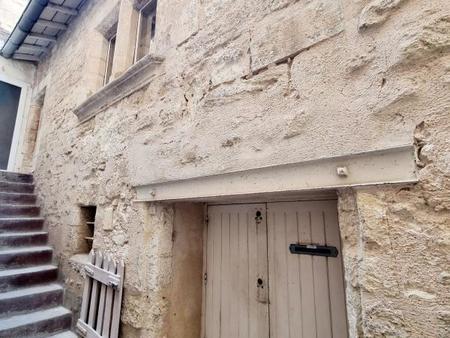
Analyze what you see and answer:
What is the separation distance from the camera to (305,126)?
3.79 feet

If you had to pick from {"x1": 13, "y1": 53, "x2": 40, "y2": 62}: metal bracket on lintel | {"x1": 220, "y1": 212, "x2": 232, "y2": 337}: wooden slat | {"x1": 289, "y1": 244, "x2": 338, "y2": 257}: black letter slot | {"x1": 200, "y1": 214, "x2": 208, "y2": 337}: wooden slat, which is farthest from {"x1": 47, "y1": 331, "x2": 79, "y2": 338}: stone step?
{"x1": 13, "y1": 53, "x2": 40, "y2": 62}: metal bracket on lintel

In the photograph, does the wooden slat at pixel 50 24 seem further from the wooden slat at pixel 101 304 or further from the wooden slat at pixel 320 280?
the wooden slat at pixel 320 280

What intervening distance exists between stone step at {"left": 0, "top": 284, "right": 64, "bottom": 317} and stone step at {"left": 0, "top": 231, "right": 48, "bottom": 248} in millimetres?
816

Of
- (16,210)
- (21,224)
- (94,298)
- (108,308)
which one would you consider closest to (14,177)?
(16,210)

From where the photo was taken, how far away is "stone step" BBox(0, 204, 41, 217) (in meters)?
3.89

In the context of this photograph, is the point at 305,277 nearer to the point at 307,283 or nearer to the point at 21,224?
the point at 307,283

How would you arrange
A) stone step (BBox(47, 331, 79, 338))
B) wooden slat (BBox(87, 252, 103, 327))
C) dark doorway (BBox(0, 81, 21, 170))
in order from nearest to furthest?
wooden slat (BBox(87, 252, 103, 327)) → stone step (BBox(47, 331, 79, 338)) → dark doorway (BBox(0, 81, 21, 170))

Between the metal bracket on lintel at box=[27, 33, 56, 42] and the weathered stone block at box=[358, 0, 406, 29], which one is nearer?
the weathered stone block at box=[358, 0, 406, 29]

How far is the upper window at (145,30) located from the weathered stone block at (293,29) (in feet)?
6.08

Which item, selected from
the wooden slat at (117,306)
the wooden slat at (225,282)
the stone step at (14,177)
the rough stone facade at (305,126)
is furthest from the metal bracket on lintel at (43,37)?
the wooden slat at (225,282)

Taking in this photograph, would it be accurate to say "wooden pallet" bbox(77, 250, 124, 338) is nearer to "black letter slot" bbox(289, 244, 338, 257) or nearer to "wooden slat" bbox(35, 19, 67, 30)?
"black letter slot" bbox(289, 244, 338, 257)

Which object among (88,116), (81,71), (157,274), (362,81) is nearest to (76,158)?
(88,116)

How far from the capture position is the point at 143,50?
2.88 meters

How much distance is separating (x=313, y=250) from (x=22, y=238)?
4.00 m
